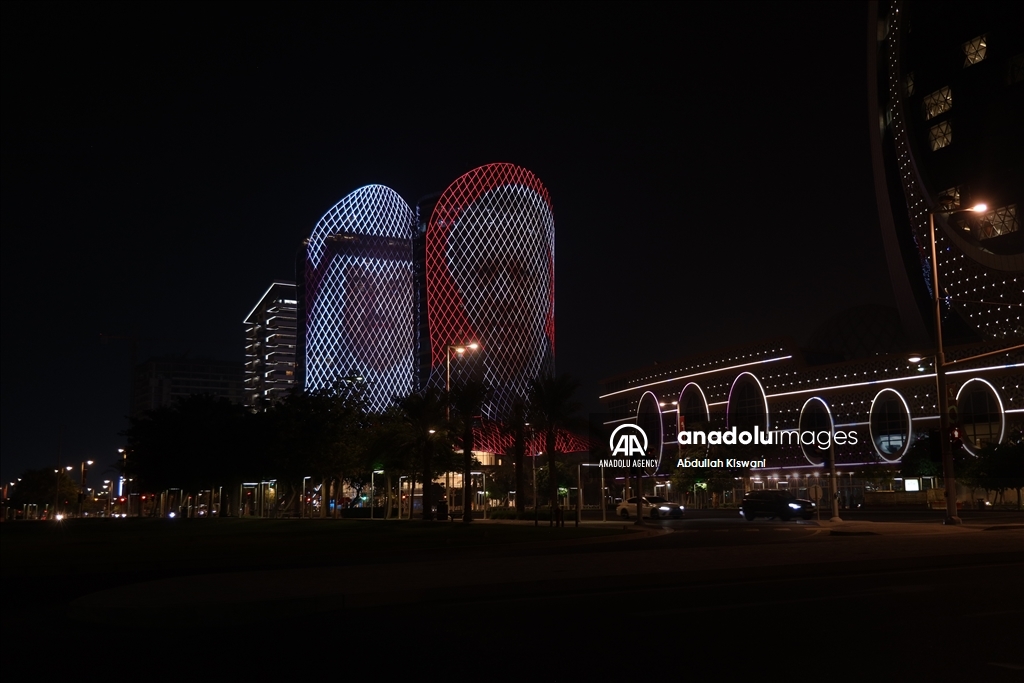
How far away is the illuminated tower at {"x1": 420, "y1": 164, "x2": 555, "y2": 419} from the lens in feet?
355

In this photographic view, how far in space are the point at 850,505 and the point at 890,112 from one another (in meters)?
43.2

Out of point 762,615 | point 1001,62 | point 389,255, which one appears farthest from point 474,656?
point 389,255

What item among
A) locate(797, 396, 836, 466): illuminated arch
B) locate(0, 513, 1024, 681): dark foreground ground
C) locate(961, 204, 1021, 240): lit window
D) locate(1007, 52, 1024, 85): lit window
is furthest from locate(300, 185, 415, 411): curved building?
locate(0, 513, 1024, 681): dark foreground ground

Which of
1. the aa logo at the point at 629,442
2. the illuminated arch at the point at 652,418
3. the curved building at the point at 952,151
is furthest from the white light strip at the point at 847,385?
the aa logo at the point at 629,442

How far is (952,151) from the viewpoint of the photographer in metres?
84.6

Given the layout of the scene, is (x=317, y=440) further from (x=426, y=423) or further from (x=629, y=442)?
(x=629, y=442)

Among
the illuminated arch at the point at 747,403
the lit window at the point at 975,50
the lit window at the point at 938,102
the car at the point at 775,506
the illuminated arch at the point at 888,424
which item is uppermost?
the lit window at the point at 975,50

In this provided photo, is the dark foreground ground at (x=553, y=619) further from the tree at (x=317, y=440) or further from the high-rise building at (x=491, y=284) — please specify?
the high-rise building at (x=491, y=284)

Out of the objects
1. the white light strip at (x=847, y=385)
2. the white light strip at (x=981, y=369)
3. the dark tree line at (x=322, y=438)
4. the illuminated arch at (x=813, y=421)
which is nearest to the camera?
the dark tree line at (x=322, y=438)

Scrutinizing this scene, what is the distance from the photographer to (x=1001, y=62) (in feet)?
270

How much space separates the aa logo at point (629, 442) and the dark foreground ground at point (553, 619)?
24167 millimetres

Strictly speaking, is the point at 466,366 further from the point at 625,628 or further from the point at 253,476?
the point at 625,628

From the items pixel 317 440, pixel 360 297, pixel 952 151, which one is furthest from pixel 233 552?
pixel 360 297

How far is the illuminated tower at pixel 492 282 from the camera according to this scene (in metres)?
108
